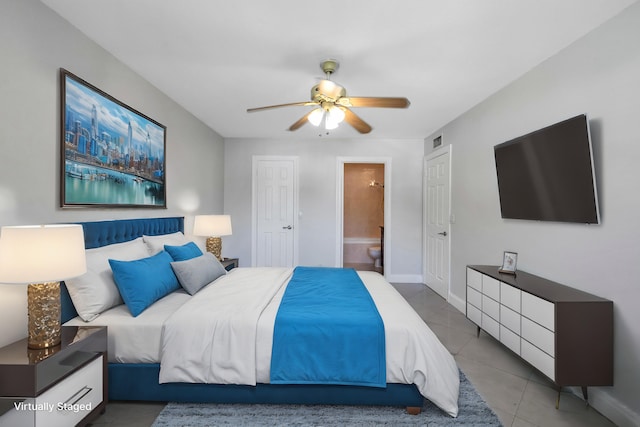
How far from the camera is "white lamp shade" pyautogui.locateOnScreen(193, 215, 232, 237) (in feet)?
12.4

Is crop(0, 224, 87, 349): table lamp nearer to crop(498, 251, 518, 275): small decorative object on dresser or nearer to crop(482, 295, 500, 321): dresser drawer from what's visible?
crop(482, 295, 500, 321): dresser drawer

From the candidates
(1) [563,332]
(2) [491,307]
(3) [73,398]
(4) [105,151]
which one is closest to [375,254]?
(2) [491,307]

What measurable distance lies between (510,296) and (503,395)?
707 millimetres

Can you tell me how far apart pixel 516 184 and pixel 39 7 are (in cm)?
363

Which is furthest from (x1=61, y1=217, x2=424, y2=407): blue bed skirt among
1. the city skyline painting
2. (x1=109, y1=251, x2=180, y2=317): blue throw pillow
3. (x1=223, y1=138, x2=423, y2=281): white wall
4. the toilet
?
the toilet

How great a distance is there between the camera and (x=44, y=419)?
138 centimetres

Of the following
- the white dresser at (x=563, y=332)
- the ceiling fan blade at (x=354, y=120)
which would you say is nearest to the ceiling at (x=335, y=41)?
the ceiling fan blade at (x=354, y=120)

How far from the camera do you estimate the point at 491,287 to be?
2.72 m

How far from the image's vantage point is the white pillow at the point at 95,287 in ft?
6.37

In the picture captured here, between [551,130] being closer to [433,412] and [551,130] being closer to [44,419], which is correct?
[433,412]

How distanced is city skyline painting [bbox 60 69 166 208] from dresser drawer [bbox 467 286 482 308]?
3261mm

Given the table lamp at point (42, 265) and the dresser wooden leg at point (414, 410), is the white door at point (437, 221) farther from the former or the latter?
the table lamp at point (42, 265)

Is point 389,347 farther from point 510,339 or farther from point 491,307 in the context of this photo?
point 491,307

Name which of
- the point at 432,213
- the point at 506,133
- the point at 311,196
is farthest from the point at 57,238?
the point at 432,213
